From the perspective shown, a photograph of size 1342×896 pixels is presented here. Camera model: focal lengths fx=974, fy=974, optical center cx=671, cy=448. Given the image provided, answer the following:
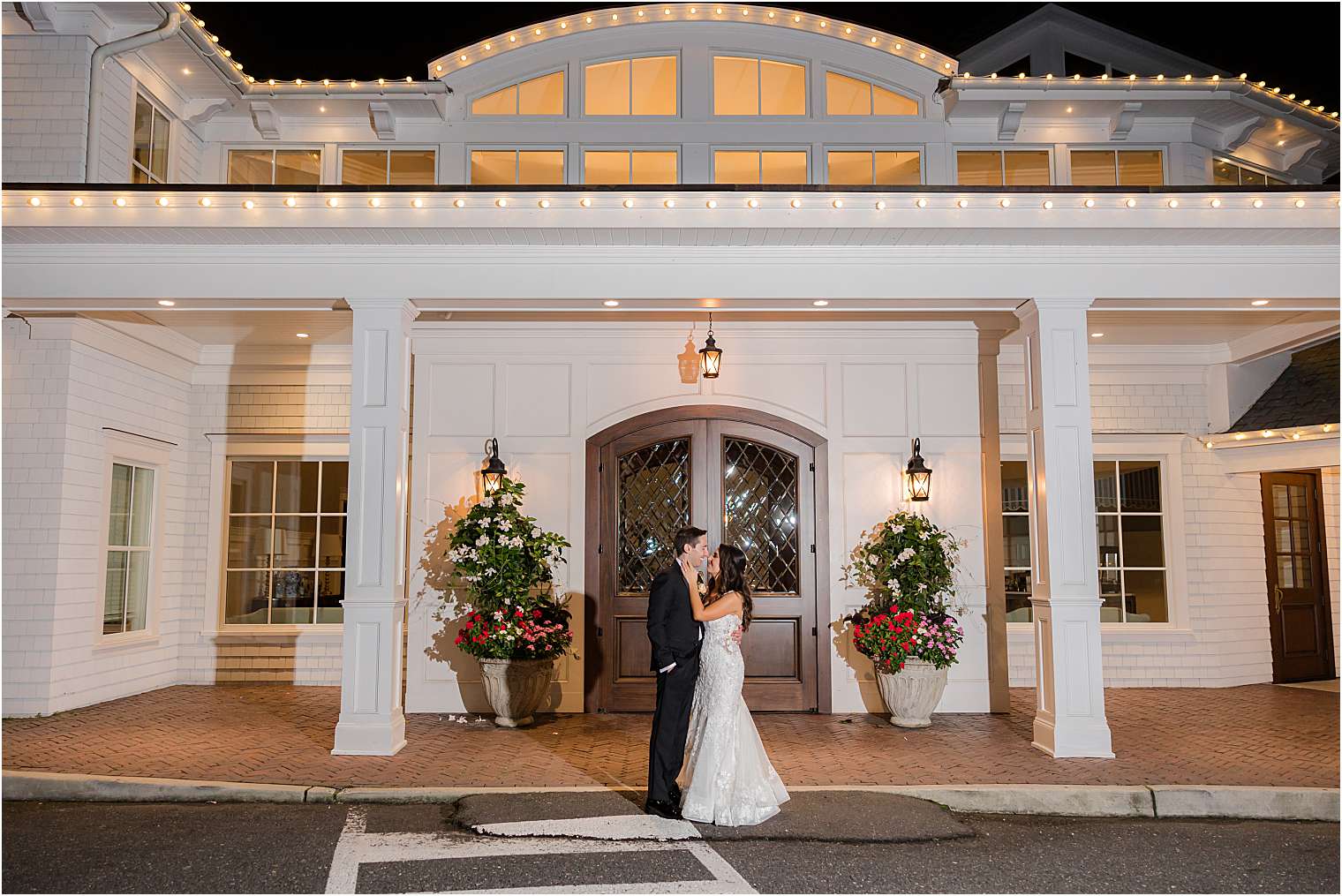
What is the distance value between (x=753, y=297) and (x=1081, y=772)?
404 centimetres

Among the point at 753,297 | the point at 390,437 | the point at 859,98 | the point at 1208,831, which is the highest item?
the point at 859,98

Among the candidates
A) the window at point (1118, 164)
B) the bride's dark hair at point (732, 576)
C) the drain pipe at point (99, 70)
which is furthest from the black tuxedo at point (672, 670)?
the window at point (1118, 164)

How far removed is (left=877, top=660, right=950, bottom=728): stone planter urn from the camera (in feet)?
27.7

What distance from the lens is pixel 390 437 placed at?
727cm

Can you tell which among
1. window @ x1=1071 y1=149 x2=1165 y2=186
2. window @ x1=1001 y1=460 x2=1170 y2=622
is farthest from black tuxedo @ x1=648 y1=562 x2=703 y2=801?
window @ x1=1071 y1=149 x2=1165 y2=186

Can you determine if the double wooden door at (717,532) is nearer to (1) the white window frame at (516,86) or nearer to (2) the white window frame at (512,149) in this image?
(2) the white window frame at (512,149)

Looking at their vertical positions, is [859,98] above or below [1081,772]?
above

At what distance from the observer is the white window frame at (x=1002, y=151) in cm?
1061

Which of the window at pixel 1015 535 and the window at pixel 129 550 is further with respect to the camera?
the window at pixel 1015 535

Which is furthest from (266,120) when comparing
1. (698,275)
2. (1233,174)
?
(1233,174)

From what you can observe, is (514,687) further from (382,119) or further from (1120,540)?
(1120,540)

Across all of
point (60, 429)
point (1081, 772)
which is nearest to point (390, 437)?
point (60, 429)

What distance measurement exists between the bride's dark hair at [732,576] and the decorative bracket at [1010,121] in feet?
23.0

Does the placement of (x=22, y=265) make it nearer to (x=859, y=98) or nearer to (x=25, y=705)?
(x=25, y=705)
